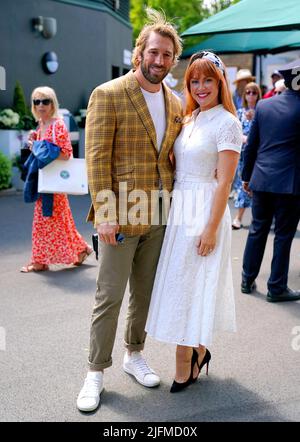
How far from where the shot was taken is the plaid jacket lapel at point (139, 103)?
3.04 meters

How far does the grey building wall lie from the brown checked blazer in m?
9.41

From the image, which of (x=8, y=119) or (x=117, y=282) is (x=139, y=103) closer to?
(x=117, y=282)

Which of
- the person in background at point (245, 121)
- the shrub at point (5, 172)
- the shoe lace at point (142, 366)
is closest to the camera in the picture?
the shoe lace at point (142, 366)

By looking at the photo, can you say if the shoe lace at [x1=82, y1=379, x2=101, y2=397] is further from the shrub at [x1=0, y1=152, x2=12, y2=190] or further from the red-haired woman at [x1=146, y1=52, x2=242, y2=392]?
the shrub at [x1=0, y1=152, x2=12, y2=190]

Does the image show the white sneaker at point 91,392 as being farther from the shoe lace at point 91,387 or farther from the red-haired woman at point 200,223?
the red-haired woman at point 200,223

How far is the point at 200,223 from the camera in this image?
10.3 feet

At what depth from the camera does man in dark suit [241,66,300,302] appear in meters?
4.80

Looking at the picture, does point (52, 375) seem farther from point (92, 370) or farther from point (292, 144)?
point (292, 144)

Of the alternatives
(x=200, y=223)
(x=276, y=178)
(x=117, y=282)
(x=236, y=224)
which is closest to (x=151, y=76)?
(x=200, y=223)

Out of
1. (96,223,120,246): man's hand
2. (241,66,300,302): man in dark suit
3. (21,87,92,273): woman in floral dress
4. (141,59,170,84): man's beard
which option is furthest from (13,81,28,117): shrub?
(96,223,120,246): man's hand

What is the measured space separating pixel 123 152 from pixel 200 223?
58 centimetres

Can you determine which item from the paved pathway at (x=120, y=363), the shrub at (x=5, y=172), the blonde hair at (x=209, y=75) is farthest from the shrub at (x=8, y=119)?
the blonde hair at (x=209, y=75)

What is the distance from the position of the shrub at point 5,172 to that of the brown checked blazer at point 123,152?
23.6 feet

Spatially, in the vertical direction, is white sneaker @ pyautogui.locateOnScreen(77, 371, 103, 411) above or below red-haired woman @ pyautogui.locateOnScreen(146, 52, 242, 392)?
below
